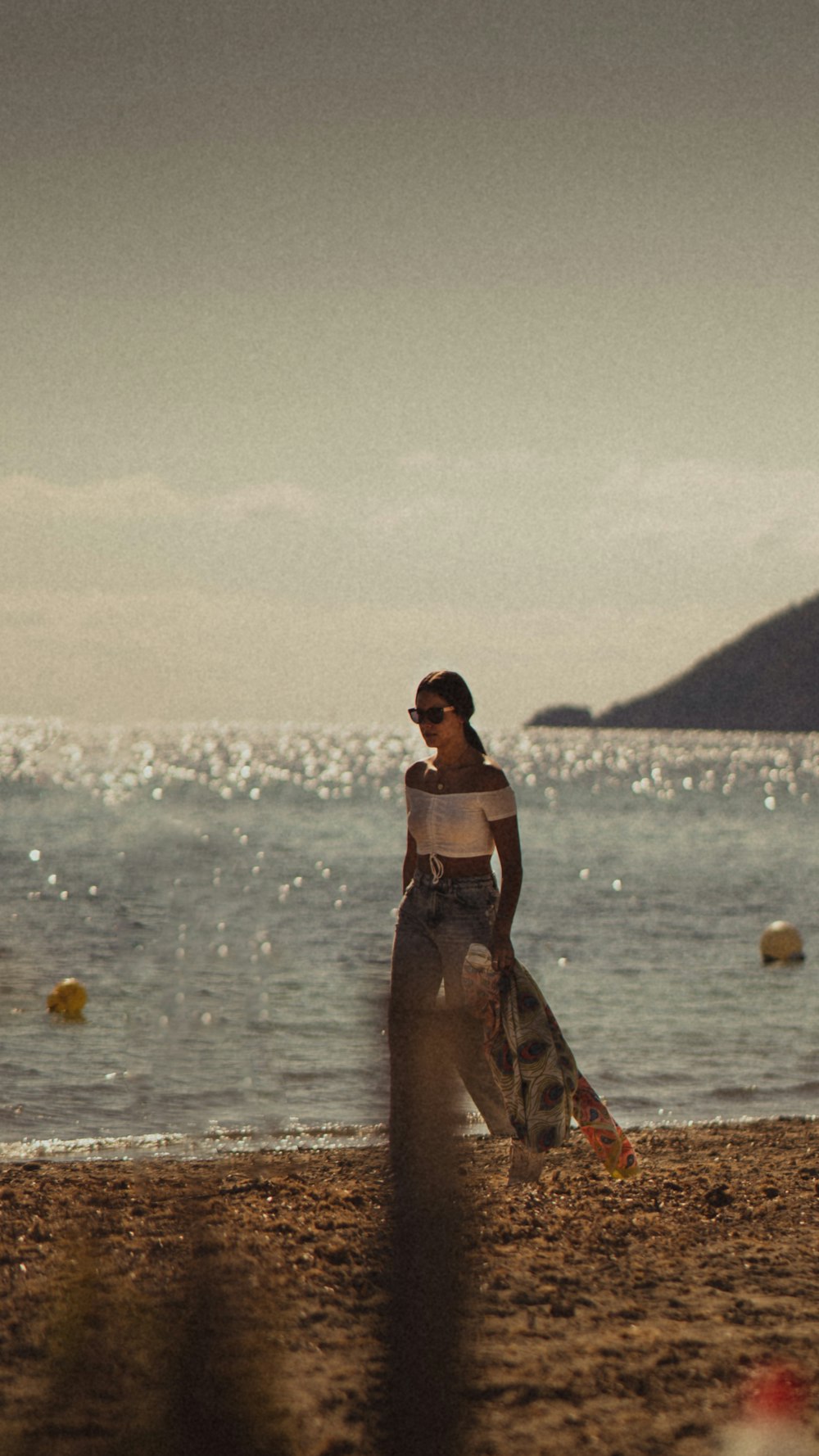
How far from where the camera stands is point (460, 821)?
536cm

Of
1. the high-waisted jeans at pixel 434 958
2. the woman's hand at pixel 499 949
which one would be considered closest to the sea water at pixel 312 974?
the high-waisted jeans at pixel 434 958

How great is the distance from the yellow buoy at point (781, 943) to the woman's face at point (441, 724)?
51.0 ft

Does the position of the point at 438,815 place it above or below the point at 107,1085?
above

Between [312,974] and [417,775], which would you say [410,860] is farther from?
[312,974]

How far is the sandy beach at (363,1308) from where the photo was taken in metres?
3.87

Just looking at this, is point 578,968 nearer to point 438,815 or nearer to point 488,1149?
point 488,1149

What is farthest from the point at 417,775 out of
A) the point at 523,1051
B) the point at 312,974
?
the point at 312,974

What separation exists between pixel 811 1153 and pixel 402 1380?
4.36 m

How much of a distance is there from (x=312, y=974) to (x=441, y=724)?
12.7 m

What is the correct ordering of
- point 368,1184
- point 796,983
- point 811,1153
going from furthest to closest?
point 796,983 < point 811,1153 < point 368,1184

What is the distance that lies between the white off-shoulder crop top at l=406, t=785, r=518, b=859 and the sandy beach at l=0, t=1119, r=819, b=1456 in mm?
1491

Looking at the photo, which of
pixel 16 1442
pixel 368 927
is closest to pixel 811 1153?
pixel 16 1442

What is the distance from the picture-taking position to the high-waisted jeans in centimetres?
539

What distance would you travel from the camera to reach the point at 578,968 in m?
18.9
